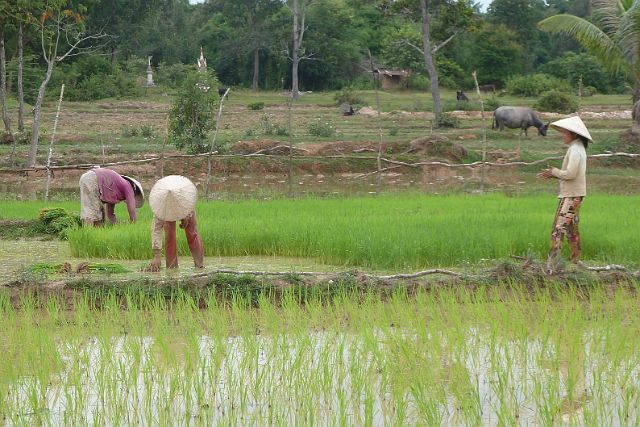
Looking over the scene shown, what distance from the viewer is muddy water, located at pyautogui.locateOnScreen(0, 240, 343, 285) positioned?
6.90 meters

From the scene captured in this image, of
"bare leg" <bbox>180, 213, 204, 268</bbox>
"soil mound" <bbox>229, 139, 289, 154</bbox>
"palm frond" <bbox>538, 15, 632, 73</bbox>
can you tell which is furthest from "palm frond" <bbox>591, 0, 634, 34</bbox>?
"bare leg" <bbox>180, 213, 204, 268</bbox>

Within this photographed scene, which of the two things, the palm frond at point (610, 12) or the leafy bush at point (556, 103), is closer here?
the palm frond at point (610, 12)

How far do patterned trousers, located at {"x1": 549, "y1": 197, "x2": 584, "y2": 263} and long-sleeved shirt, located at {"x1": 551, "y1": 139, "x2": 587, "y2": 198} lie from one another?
0.22 ft

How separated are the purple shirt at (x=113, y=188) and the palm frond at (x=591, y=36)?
9.38 m

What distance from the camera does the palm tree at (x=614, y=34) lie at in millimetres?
15648

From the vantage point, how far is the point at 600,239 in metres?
7.68

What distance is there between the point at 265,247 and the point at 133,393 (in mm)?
4097

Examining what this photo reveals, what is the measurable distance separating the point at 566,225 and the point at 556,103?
19280mm

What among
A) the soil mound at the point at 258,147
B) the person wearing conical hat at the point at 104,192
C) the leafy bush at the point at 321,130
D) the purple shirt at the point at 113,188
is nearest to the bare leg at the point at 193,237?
the person wearing conical hat at the point at 104,192

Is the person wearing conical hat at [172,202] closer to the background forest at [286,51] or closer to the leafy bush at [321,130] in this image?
the leafy bush at [321,130]

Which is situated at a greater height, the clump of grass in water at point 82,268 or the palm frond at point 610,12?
the palm frond at point 610,12

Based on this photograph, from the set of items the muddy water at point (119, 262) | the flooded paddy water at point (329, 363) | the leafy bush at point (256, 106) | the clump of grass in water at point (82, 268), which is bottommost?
the muddy water at point (119, 262)

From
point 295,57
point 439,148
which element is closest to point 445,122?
point 439,148

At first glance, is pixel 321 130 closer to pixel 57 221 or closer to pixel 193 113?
pixel 193 113
